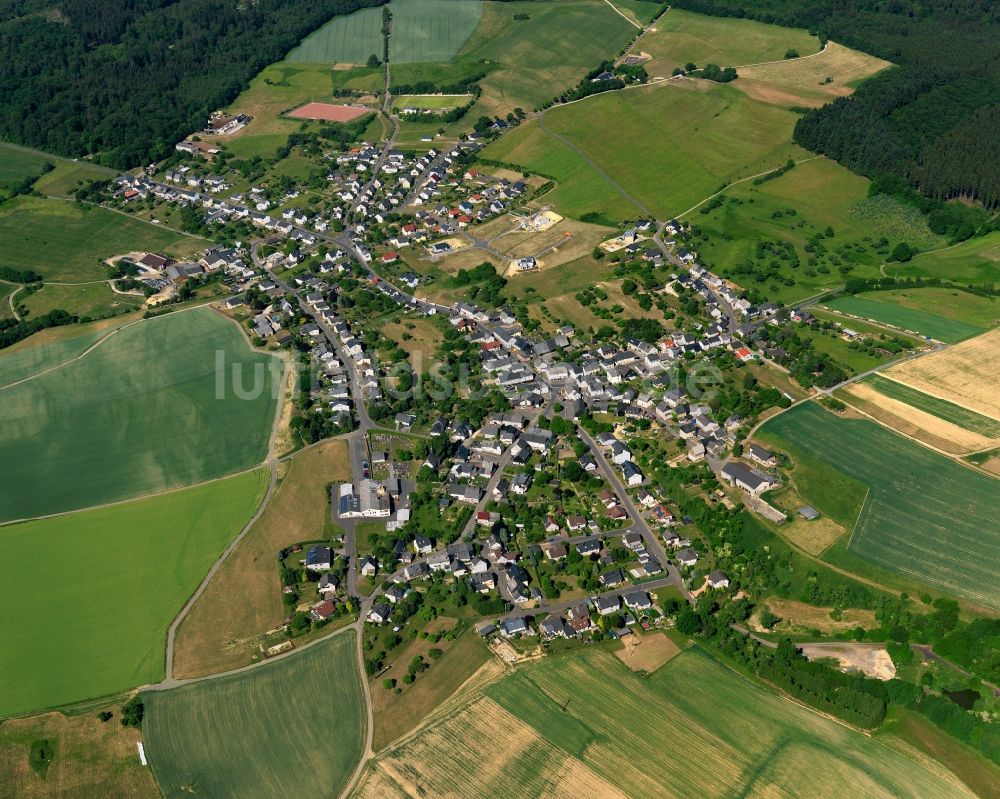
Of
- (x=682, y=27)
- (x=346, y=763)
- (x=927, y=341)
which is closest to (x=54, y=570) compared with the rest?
(x=346, y=763)

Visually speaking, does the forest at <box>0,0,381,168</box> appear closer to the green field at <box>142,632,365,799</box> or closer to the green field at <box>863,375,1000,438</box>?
the green field at <box>142,632,365,799</box>

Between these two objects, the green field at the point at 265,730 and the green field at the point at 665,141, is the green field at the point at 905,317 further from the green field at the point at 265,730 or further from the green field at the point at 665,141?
the green field at the point at 265,730

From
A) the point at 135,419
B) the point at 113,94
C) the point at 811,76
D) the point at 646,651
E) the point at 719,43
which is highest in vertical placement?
the point at 719,43

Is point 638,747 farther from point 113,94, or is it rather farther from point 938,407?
point 113,94

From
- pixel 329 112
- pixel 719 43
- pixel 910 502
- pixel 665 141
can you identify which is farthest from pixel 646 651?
pixel 719 43

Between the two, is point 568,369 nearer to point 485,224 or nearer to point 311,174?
point 485,224

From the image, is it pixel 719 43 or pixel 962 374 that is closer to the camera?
pixel 962 374
